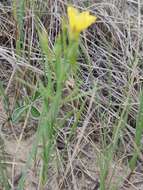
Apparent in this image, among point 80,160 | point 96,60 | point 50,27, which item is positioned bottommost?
point 80,160

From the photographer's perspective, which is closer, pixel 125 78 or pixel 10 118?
pixel 10 118

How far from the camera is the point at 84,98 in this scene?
52.1 inches

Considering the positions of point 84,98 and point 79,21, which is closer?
point 79,21

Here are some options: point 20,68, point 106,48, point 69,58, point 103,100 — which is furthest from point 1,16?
point 69,58

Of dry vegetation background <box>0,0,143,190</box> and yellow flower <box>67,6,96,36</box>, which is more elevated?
yellow flower <box>67,6,96,36</box>

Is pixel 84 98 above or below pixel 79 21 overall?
below

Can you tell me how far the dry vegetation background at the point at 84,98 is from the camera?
1137 mm

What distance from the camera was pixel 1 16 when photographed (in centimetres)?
151

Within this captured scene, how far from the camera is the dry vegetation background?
1.14 m

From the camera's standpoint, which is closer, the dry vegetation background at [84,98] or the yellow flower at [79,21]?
the yellow flower at [79,21]

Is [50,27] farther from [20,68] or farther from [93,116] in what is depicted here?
[93,116]

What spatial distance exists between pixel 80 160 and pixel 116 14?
0.69 m

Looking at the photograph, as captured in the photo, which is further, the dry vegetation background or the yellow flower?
the dry vegetation background

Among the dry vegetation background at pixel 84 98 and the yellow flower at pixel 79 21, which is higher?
the yellow flower at pixel 79 21
